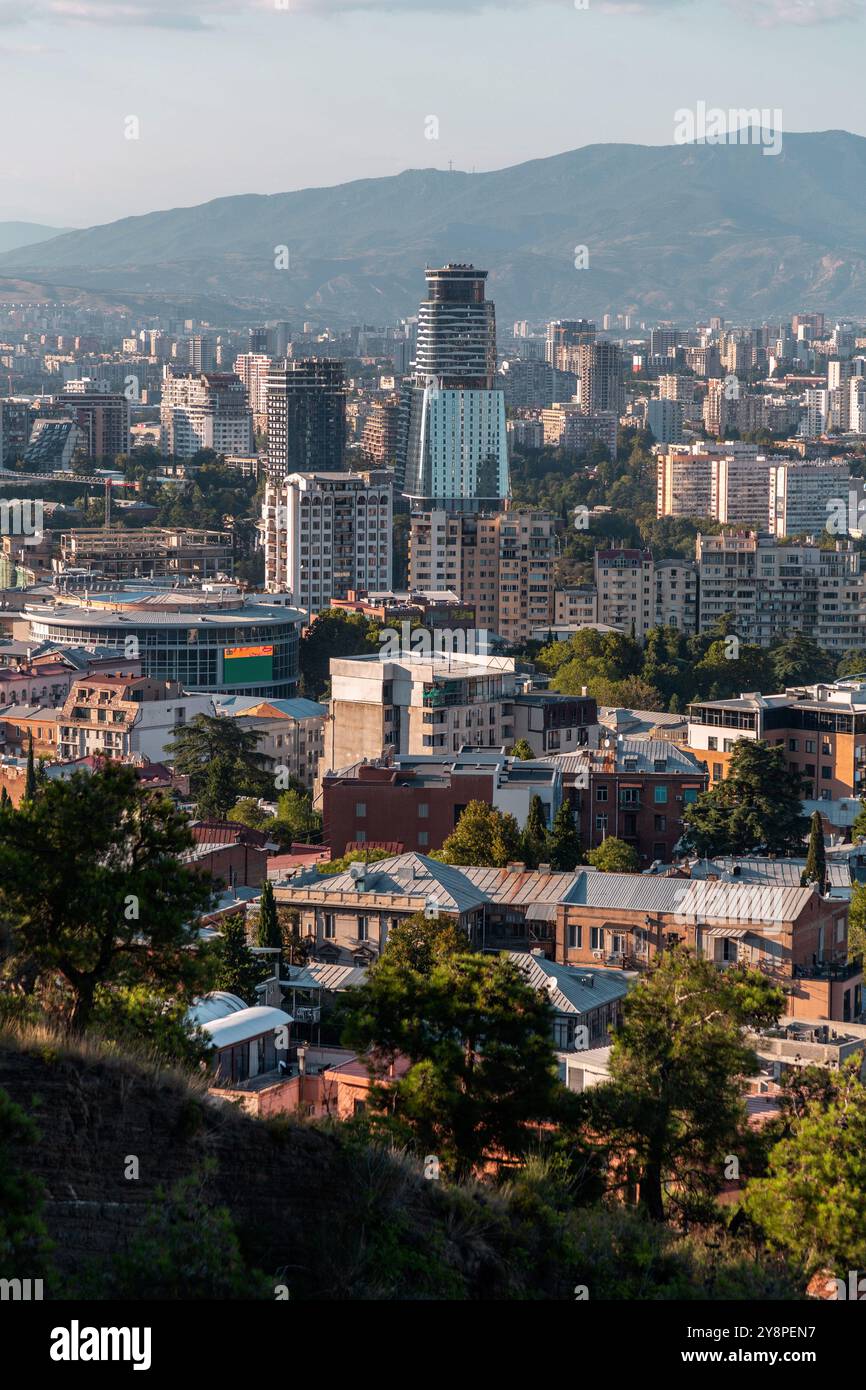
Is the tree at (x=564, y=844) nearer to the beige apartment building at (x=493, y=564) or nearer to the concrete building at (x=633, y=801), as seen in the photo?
the concrete building at (x=633, y=801)

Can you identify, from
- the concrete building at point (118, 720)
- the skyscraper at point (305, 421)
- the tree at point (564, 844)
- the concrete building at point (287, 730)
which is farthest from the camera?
the skyscraper at point (305, 421)

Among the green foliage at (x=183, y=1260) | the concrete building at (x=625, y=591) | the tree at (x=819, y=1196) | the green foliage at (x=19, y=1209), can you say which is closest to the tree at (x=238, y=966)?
the tree at (x=819, y=1196)

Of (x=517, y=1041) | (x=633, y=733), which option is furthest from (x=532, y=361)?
(x=517, y=1041)

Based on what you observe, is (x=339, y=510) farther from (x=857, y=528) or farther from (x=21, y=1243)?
(x=21, y=1243)

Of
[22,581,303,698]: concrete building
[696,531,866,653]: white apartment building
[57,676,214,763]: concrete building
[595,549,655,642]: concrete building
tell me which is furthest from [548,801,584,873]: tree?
[595,549,655,642]: concrete building

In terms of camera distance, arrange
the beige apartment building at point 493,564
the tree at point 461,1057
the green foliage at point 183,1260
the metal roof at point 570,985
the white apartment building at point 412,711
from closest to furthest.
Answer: the green foliage at point 183,1260 → the tree at point 461,1057 → the metal roof at point 570,985 → the white apartment building at point 412,711 → the beige apartment building at point 493,564

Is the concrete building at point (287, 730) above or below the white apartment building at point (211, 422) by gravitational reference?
below

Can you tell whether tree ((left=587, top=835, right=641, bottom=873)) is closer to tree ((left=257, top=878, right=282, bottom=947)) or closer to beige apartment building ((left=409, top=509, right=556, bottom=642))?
tree ((left=257, top=878, right=282, bottom=947))
